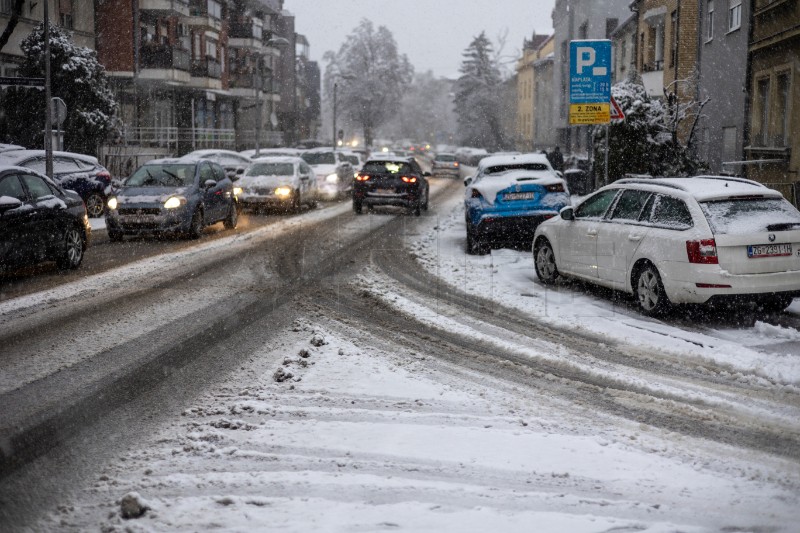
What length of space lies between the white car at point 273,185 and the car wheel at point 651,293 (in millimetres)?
16316

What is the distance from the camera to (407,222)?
24344 mm

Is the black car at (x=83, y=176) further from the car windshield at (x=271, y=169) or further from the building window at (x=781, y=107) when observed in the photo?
the building window at (x=781, y=107)

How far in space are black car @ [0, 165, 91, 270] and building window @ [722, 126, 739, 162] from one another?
18117 millimetres

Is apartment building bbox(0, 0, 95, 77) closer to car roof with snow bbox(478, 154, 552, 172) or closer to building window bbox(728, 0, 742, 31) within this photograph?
car roof with snow bbox(478, 154, 552, 172)

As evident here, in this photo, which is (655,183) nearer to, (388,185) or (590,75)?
(590,75)

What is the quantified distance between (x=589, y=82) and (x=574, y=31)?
5273 centimetres

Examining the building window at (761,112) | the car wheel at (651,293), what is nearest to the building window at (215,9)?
the building window at (761,112)

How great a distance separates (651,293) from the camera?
1008 cm

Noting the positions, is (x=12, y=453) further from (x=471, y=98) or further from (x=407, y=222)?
(x=471, y=98)

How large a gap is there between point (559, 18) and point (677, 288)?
227 ft

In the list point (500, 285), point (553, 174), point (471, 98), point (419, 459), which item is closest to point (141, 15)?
point (553, 174)

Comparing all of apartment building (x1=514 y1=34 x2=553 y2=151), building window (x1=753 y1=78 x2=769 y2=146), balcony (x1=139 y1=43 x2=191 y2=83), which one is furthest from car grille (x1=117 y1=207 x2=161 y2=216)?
apartment building (x1=514 y1=34 x2=553 y2=151)

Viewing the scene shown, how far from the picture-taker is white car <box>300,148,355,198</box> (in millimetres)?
32688

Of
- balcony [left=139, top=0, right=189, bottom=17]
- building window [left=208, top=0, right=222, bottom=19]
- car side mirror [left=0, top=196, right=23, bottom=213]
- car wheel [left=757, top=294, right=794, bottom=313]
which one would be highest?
building window [left=208, top=0, right=222, bottom=19]
